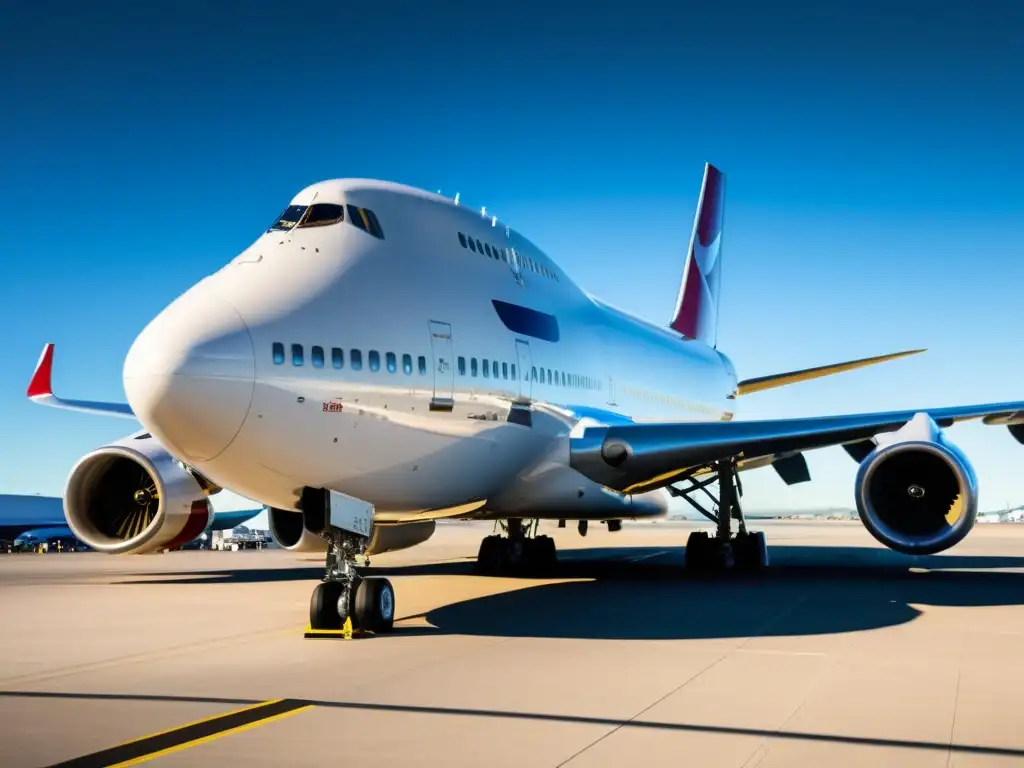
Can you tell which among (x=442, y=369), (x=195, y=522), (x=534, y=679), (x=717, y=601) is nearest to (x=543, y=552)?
(x=195, y=522)

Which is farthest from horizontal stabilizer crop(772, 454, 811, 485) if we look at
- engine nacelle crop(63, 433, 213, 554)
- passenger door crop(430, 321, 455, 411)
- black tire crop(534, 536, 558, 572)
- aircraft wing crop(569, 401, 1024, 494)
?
engine nacelle crop(63, 433, 213, 554)

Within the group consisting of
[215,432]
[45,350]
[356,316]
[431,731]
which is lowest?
[431,731]

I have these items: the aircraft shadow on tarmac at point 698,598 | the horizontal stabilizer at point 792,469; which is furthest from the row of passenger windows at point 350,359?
the horizontal stabilizer at point 792,469

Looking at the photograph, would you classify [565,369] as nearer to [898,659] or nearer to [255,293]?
[255,293]

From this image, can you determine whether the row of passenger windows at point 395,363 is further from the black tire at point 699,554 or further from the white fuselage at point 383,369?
the black tire at point 699,554

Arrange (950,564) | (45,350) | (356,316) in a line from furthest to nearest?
(950,564)
(45,350)
(356,316)

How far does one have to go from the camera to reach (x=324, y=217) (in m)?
10.3

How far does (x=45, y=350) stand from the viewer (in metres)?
16.9

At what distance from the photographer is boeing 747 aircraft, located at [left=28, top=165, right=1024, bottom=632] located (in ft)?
27.8

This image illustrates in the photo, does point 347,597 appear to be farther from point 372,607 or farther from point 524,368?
point 524,368

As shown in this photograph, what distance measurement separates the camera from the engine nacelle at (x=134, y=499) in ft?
42.4

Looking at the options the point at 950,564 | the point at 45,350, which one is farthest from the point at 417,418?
the point at 950,564

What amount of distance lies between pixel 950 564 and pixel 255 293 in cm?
1553

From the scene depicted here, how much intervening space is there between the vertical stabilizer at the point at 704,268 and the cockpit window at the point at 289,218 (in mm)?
16000
